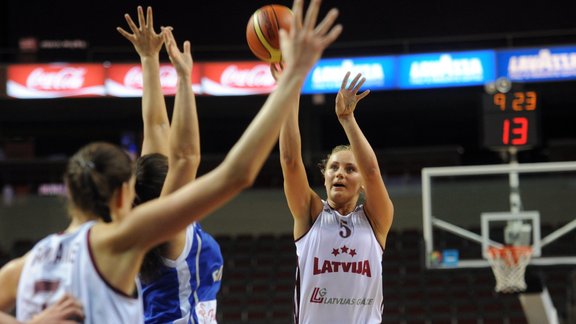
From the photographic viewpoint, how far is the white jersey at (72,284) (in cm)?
196

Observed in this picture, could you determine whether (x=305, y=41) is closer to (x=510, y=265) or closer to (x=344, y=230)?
(x=344, y=230)

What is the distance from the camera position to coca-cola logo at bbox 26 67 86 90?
46.8 ft

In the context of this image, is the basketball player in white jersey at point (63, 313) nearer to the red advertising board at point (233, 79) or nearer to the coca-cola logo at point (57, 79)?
the red advertising board at point (233, 79)

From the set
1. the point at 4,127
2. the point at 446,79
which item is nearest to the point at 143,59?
the point at 446,79

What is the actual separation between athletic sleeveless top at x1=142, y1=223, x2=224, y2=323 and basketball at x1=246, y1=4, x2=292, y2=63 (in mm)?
1336

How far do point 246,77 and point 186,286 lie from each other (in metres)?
11.7

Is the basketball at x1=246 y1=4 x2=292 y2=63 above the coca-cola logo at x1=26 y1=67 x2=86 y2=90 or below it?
below

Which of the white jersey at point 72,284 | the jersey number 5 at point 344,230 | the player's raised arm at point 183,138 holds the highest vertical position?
the player's raised arm at point 183,138

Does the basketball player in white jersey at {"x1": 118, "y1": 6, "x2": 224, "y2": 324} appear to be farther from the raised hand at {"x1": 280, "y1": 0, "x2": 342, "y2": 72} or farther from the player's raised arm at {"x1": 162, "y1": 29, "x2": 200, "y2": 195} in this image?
the raised hand at {"x1": 280, "y1": 0, "x2": 342, "y2": 72}

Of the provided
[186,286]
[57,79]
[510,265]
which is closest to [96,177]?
[186,286]

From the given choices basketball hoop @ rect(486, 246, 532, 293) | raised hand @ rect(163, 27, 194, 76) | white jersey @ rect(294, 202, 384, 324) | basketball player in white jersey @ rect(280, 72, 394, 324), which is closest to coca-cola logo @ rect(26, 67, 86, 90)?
basketball hoop @ rect(486, 246, 532, 293)

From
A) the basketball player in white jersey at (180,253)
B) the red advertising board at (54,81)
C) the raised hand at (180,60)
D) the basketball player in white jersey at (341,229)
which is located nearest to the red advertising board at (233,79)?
the red advertising board at (54,81)

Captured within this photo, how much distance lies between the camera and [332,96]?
14.6 metres

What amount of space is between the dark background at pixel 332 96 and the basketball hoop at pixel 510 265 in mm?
5772
